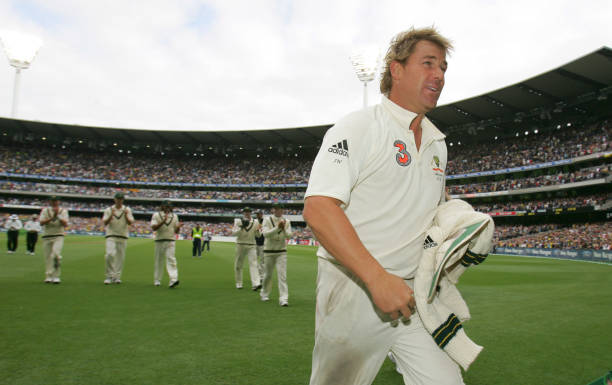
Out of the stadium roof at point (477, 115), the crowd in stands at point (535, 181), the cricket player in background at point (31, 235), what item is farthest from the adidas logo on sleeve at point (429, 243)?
the crowd in stands at point (535, 181)

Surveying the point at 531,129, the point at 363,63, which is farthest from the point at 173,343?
the point at 531,129

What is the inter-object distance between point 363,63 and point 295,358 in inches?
1530

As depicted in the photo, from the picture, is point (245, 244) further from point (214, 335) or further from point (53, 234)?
point (214, 335)

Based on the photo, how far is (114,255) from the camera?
11664mm

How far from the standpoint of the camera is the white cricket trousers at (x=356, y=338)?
1.94m

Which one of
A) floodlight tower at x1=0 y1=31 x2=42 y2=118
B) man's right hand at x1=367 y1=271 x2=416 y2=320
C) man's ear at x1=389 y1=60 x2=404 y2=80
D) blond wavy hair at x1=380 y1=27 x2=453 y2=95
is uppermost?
floodlight tower at x1=0 y1=31 x2=42 y2=118

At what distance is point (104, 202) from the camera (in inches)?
2571

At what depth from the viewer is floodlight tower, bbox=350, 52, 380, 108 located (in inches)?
1577

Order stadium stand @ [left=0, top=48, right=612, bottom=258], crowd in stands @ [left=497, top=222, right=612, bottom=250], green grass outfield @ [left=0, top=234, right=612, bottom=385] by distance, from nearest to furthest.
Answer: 1. green grass outfield @ [left=0, top=234, right=612, bottom=385]
2. crowd in stands @ [left=497, top=222, right=612, bottom=250]
3. stadium stand @ [left=0, top=48, right=612, bottom=258]

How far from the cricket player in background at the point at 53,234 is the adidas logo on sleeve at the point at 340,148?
11219 millimetres

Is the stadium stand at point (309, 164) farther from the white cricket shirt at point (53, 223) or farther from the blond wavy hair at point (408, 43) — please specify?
the blond wavy hair at point (408, 43)

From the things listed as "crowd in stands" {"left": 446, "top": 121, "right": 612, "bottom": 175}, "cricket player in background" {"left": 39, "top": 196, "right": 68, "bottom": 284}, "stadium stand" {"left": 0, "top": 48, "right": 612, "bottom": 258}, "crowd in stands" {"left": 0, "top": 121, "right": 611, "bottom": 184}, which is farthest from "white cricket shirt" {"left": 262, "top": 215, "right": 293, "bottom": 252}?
"crowd in stands" {"left": 0, "top": 121, "right": 611, "bottom": 184}

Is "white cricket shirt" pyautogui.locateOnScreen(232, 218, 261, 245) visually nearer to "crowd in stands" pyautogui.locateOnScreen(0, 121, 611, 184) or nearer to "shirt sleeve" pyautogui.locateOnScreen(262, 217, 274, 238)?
"shirt sleeve" pyautogui.locateOnScreen(262, 217, 274, 238)

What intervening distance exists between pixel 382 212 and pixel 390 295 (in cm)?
50
